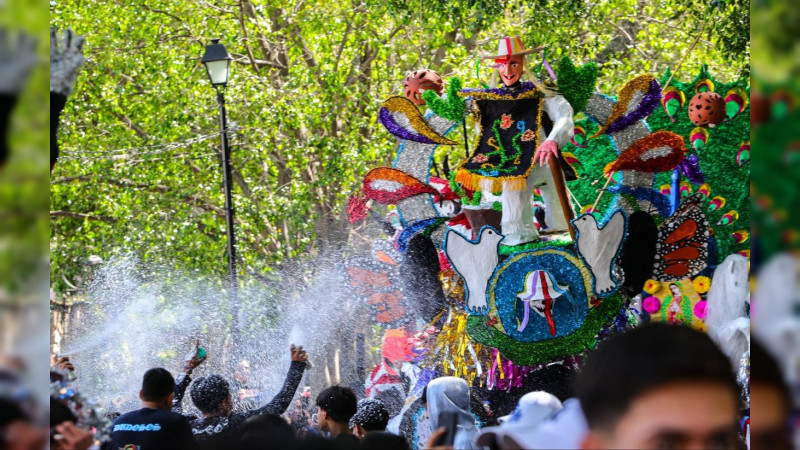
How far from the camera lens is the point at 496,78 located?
6992 millimetres

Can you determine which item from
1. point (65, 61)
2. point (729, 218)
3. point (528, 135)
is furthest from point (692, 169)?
point (65, 61)

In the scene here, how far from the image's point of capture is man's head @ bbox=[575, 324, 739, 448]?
1.91 metres

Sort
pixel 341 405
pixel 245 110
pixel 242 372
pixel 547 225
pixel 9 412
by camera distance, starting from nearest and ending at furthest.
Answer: pixel 9 412, pixel 341 405, pixel 547 225, pixel 242 372, pixel 245 110

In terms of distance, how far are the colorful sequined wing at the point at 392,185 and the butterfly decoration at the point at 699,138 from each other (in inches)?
67.5

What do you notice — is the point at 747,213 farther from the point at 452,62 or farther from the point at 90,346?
the point at 452,62

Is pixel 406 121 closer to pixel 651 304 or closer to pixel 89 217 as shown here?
pixel 651 304

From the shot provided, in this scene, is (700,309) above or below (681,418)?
above

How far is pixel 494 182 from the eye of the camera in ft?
21.7

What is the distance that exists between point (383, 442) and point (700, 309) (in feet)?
13.7

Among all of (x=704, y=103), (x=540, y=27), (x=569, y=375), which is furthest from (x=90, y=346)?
(x=704, y=103)

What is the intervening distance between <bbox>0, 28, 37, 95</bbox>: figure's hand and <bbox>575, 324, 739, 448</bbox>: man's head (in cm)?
112

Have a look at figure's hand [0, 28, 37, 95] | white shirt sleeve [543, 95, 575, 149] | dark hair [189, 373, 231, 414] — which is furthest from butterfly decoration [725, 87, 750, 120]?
figure's hand [0, 28, 37, 95]

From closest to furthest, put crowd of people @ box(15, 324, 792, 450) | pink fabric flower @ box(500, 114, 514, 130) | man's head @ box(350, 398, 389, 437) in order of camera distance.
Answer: crowd of people @ box(15, 324, 792, 450), man's head @ box(350, 398, 389, 437), pink fabric flower @ box(500, 114, 514, 130)

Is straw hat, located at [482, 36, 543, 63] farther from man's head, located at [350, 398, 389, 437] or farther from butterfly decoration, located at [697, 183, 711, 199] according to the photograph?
man's head, located at [350, 398, 389, 437]
